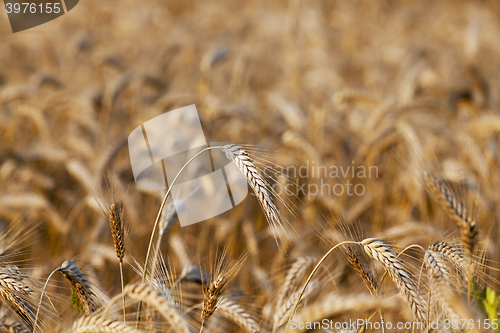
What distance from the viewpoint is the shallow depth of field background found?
2.49 m

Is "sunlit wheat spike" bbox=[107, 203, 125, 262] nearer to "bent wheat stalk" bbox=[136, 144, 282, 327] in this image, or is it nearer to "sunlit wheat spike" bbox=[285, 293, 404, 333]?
"bent wheat stalk" bbox=[136, 144, 282, 327]

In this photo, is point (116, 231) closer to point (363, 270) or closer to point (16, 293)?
point (16, 293)

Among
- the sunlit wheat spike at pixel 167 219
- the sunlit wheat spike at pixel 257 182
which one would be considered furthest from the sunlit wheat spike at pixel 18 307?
the sunlit wheat spike at pixel 257 182

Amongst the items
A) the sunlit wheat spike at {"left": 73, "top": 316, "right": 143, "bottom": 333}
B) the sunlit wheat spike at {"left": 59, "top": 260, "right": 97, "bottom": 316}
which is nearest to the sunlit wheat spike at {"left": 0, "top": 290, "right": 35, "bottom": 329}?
the sunlit wheat spike at {"left": 59, "top": 260, "right": 97, "bottom": 316}

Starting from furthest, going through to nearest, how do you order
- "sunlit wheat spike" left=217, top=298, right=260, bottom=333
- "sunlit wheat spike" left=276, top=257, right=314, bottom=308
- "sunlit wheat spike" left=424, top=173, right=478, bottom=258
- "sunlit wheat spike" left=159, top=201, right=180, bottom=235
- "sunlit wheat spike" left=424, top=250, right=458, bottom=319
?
"sunlit wheat spike" left=276, top=257, right=314, bottom=308, "sunlit wheat spike" left=159, top=201, right=180, bottom=235, "sunlit wheat spike" left=217, top=298, right=260, bottom=333, "sunlit wheat spike" left=424, top=173, right=478, bottom=258, "sunlit wheat spike" left=424, top=250, right=458, bottom=319

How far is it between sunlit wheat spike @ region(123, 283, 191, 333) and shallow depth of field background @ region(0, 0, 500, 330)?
35cm

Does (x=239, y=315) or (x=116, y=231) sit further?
(x=239, y=315)

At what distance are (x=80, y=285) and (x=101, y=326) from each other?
285 mm

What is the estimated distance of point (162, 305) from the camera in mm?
949

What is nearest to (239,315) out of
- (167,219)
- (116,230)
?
(167,219)

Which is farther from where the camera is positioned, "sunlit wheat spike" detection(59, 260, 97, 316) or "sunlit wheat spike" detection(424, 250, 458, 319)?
"sunlit wheat spike" detection(59, 260, 97, 316)

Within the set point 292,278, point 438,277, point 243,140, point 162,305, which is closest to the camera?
point 162,305

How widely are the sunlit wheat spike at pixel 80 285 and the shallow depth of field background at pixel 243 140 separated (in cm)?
17

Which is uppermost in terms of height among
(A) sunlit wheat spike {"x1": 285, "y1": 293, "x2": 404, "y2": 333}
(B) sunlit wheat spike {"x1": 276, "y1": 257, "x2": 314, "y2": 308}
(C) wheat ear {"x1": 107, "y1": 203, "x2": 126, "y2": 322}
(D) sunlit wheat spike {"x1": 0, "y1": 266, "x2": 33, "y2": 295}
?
(C) wheat ear {"x1": 107, "y1": 203, "x2": 126, "y2": 322}
